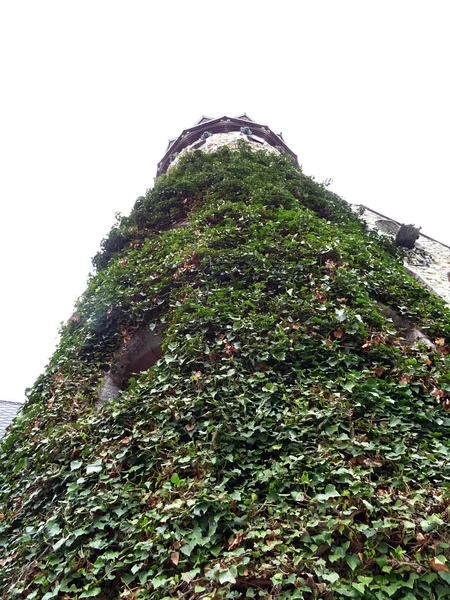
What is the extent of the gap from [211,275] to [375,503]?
114 inches

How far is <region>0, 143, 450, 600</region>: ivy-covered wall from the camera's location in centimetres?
251

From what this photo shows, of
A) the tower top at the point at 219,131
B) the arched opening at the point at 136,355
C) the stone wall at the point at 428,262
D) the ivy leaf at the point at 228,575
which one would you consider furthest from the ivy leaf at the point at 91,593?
the tower top at the point at 219,131

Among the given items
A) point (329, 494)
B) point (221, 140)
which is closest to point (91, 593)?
point (329, 494)

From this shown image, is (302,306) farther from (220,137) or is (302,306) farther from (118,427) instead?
(220,137)

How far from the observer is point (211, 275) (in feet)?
16.5

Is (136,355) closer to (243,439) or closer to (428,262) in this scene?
(243,439)

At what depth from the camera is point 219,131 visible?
15188mm

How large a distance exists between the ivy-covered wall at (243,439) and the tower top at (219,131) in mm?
10348

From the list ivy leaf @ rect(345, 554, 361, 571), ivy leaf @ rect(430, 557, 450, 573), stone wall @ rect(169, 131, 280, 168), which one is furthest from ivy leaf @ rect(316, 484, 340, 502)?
stone wall @ rect(169, 131, 280, 168)

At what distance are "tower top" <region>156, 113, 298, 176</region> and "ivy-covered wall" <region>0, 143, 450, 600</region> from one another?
34.0 feet

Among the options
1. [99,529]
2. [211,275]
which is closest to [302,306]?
[211,275]

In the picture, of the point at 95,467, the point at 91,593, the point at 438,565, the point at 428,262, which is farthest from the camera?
the point at 428,262

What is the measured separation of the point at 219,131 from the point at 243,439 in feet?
44.4

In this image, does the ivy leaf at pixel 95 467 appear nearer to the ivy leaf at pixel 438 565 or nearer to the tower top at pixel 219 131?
the ivy leaf at pixel 438 565
